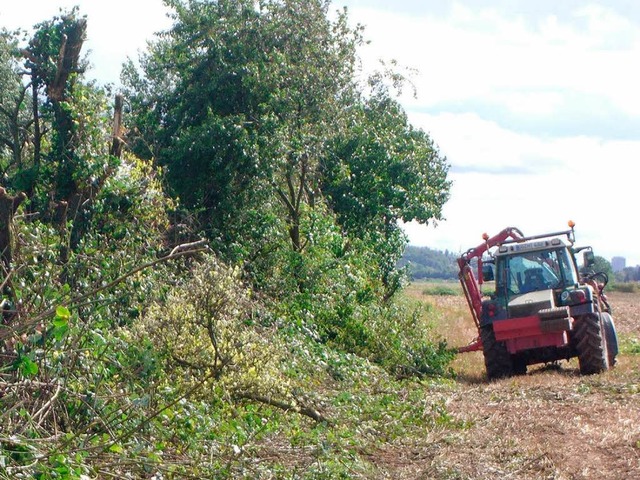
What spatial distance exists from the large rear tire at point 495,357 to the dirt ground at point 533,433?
59cm

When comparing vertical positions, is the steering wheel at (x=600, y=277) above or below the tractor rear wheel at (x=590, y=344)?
above

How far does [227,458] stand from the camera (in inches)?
297

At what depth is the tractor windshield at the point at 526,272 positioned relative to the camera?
15.9 meters

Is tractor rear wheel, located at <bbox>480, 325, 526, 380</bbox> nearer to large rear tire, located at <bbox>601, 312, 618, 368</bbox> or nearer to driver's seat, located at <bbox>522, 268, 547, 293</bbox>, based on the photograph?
driver's seat, located at <bbox>522, 268, 547, 293</bbox>

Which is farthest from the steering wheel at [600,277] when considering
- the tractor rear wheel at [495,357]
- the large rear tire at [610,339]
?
the tractor rear wheel at [495,357]

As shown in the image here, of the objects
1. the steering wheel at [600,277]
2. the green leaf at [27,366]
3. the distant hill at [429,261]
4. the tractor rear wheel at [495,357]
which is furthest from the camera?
the distant hill at [429,261]

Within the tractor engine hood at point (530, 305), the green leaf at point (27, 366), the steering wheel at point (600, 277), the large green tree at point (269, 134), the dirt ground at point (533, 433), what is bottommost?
the dirt ground at point (533, 433)

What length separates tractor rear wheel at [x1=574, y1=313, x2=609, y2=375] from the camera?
14555 millimetres

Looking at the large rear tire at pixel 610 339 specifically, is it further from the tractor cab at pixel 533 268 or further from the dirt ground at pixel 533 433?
the tractor cab at pixel 533 268

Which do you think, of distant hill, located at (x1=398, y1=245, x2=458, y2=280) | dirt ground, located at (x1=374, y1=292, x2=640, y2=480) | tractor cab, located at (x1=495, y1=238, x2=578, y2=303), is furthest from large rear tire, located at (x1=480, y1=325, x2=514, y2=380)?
distant hill, located at (x1=398, y1=245, x2=458, y2=280)

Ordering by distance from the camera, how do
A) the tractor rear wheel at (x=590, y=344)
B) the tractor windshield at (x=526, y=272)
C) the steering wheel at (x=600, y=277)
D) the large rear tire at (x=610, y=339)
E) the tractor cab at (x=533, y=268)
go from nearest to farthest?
the tractor rear wheel at (x=590, y=344) → the tractor cab at (x=533, y=268) → the tractor windshield at (x=526, y=272) → the large rear tire at (x=610, y=339) → the steering wheel at (x=600, y=277)

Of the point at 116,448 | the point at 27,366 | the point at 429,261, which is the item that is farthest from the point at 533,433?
the point at 429,261

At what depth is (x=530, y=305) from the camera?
14.8 m

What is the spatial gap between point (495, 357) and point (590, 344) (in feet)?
5.14
